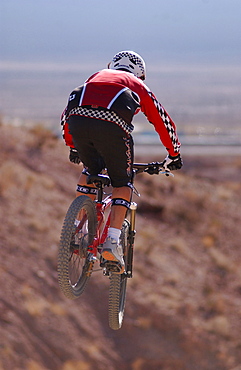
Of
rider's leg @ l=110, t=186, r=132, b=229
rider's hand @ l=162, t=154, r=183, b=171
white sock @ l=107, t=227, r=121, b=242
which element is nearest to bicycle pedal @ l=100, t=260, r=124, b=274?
white sock @ l=107, t=227, r=121, b=242

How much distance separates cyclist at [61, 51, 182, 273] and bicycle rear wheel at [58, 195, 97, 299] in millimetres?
236

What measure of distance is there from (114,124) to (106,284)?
67.8 ft

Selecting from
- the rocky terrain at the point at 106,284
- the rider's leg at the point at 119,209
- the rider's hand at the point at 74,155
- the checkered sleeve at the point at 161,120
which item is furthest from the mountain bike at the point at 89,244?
the rocky terrain at the point at 106,284

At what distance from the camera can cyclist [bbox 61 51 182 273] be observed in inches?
279

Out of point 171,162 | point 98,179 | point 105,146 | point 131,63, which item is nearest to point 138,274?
point 171,162

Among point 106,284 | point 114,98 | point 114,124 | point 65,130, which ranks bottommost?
point 114,124

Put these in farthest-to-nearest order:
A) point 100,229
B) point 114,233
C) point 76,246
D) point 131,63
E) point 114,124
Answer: point 100,229 → point 131,63 → point 114,233 → point 76,246 → point 114,124

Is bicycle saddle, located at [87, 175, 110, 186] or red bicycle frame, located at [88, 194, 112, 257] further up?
bicycle saddle, located at [87, 175, 110, 186]

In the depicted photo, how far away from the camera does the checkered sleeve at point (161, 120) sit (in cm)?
739

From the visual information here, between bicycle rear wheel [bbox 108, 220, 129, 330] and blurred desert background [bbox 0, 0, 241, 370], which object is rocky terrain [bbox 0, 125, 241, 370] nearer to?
blurred desert background [bbox 0, 0, 241, 370]

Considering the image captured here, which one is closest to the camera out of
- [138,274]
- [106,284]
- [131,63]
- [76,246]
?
[76,246]

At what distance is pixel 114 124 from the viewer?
7078 mm

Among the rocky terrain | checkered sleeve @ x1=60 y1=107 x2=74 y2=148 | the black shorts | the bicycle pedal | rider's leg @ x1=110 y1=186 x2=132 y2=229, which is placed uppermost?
the rocky terrain

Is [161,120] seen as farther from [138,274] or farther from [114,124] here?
[138,274]
